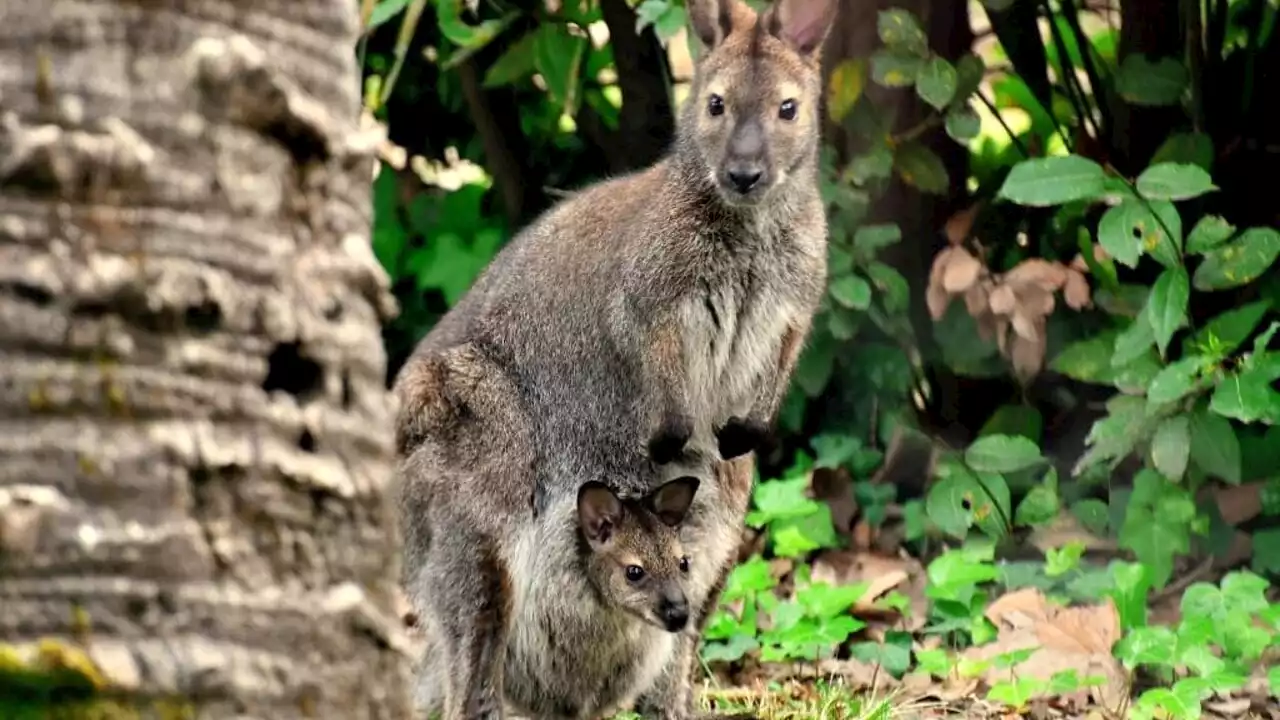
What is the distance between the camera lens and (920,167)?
248 inches

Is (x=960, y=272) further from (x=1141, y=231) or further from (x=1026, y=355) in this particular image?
(x=1141, y=231)

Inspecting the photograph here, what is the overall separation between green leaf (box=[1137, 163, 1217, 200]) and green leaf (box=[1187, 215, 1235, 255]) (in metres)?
0.16

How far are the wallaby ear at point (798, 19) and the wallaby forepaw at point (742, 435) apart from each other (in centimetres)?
98

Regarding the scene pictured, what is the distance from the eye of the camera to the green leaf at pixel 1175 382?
5043mm

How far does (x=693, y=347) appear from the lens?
15.4ft

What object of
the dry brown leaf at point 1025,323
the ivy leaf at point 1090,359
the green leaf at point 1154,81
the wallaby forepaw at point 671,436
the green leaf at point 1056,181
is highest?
the green leaf at point 1056,181

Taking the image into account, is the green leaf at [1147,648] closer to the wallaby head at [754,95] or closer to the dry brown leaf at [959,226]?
the wallaby head at [754,95]

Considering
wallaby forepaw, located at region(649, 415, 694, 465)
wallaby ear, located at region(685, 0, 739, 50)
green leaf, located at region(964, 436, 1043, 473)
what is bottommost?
green leaf, located at region(964, 436, 1043, 473)

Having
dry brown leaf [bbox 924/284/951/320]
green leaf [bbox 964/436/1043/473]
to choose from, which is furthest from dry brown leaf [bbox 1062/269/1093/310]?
green leaf [bbox 964/436/1043/473]

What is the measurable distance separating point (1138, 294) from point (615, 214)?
191cm

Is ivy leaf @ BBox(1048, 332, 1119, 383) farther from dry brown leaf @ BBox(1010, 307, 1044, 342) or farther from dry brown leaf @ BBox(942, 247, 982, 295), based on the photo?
dry brown leaf @ BBox(942, 247, 982, 295)

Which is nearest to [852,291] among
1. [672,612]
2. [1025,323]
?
[1025,323]

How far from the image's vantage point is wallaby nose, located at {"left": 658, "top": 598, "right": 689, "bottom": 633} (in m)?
4.56

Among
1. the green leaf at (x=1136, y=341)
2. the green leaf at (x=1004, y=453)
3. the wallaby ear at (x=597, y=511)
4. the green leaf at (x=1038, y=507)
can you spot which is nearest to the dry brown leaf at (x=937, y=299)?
the green leaf at (x=1004, y=453)
